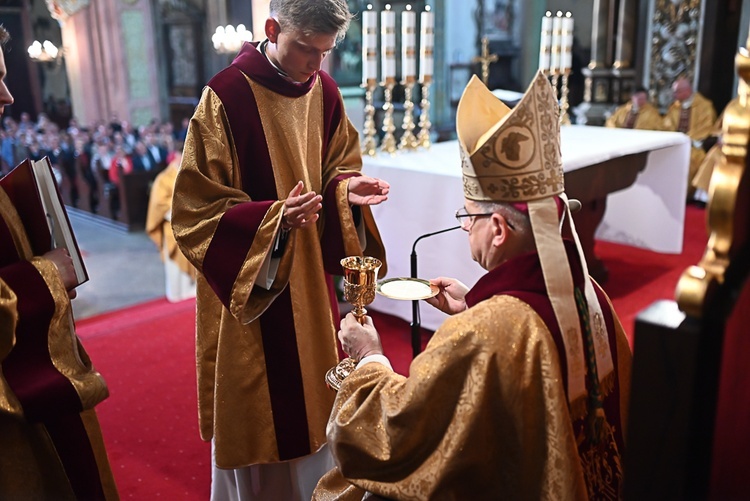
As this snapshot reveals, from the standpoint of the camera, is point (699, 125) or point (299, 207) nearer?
point (299, 207)

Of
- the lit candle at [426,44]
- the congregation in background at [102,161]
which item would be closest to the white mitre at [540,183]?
the lit candle at [426,44]

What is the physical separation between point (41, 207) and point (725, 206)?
5.71 ft

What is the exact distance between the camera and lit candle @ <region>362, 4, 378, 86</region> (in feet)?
13.6

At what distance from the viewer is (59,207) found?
206cm

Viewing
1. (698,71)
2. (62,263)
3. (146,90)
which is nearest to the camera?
(62,263)

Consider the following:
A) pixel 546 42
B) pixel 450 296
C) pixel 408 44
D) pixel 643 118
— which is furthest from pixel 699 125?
pixel 450 296

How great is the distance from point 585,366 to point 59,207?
4.97 feet

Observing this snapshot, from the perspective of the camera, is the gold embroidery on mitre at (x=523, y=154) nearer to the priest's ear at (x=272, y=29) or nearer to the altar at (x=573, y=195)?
the priest's ear at (x=272, y=29)

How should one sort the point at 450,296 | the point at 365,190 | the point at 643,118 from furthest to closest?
the point at 643,118
the point at 365,190
the point at 450,296

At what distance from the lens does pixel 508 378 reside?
1493 mm

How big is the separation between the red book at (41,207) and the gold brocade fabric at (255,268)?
33 cm

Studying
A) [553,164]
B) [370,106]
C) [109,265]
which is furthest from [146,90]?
[553,164]

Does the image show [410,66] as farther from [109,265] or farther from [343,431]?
[109,265]

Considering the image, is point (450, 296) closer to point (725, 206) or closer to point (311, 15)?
point (311, 15)
